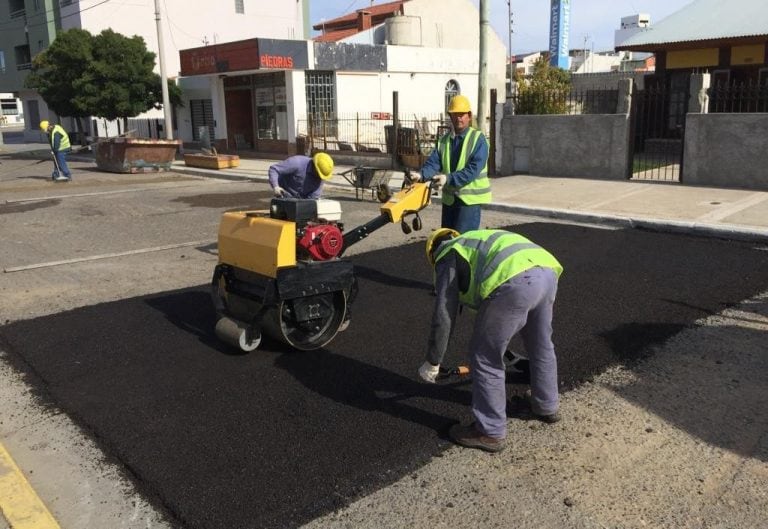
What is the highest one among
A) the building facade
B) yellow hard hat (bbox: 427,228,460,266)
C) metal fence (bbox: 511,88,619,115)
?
the building facade

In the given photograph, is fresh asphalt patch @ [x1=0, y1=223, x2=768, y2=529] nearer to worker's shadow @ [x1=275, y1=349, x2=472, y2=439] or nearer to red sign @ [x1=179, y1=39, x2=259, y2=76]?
worker's shadow @ [x1=275, y1=349, x2=472, y2=439]

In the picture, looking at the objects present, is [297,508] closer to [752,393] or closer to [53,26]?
[752,393]

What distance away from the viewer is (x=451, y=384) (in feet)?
14.5

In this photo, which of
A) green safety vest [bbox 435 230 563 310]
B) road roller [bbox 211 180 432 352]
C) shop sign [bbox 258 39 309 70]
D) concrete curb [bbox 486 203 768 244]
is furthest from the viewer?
shop sign [bbox 258 39 309 70]

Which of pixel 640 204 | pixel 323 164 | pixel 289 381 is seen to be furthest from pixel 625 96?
pixel 289 381

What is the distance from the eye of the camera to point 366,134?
1006 inches

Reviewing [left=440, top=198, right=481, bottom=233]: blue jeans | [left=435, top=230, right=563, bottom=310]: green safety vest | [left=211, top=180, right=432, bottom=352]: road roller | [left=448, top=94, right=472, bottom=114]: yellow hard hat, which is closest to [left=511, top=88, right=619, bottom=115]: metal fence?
[left=440, top=198, right=481, bottom=233]: blue jeans

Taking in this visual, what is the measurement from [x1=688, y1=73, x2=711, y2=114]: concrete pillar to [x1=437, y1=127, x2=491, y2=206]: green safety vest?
856cm

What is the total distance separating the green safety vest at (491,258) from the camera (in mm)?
3348

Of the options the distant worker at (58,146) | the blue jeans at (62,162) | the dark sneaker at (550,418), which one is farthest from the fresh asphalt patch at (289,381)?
the blue jeans at (62,162)

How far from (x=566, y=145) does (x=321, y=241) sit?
11.0m

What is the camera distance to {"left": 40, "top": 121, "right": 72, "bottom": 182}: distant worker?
690 inches

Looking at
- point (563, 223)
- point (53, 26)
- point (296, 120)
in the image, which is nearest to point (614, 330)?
point (563, 223)

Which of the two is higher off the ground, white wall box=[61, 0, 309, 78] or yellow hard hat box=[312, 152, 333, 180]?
white wall box=[61, 0, 309, 78]
